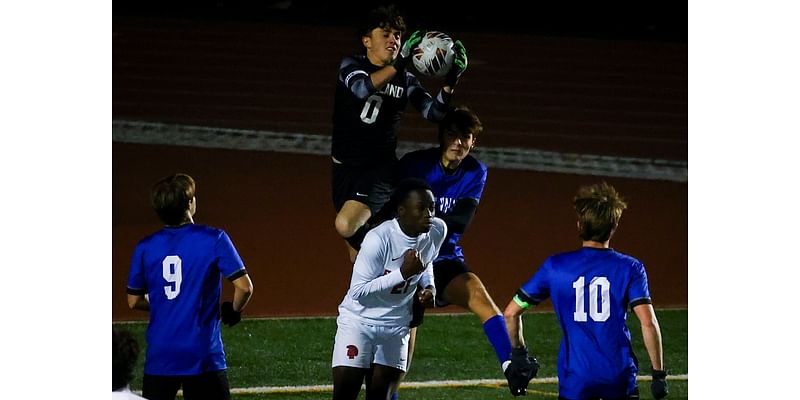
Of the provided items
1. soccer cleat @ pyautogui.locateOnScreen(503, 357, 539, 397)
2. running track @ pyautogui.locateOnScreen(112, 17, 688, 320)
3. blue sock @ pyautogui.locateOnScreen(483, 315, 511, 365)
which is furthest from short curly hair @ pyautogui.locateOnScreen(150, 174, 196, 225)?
running track @ pyautogui.locateOnScreen(112, 17, 688, 320)

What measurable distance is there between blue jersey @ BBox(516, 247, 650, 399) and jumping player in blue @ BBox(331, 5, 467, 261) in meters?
1.72

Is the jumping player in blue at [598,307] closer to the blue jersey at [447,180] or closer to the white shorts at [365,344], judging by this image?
the white shorts at [365,344]

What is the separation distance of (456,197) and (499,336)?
71cm

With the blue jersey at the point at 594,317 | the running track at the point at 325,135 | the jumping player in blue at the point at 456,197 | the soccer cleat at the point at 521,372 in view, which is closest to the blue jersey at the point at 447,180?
the jumping player in blue at the point at 456,197

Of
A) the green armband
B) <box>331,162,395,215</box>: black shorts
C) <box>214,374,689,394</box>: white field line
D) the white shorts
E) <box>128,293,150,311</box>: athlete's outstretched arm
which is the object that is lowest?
<box>214,374,689,394</box>: white field line

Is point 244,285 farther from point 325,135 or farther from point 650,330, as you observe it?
point 325,135

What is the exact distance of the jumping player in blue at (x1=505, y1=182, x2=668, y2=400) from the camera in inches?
162

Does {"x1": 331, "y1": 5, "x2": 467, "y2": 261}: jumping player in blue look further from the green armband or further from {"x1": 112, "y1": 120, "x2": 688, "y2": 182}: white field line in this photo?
{"x1": 112, "y1": 120, "x2": 688, "y2": 182}: white field line

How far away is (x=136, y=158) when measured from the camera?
8.13 m

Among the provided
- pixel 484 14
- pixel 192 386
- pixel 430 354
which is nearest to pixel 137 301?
pixel 192 386
